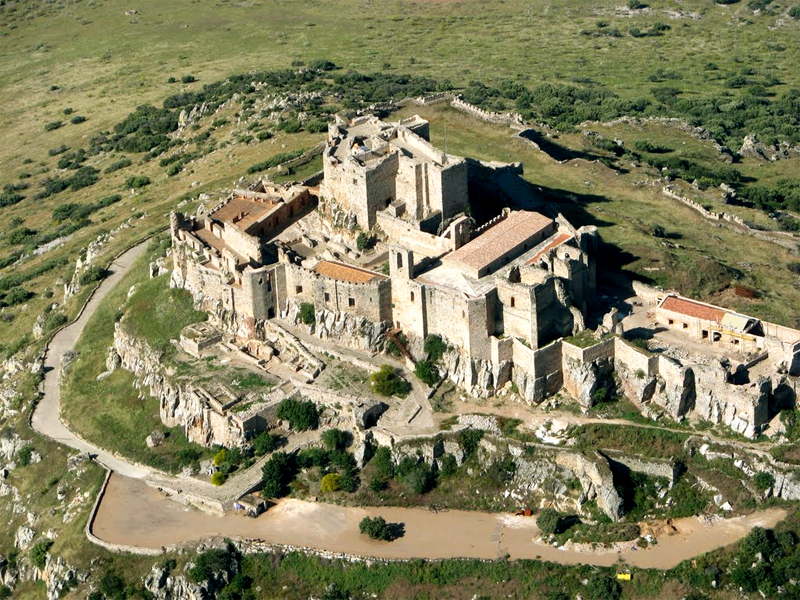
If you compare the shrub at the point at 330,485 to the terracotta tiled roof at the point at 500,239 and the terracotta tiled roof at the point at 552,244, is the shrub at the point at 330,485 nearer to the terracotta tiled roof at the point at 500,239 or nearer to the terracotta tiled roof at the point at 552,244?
the terracotta tiled roof at the point at 500,239

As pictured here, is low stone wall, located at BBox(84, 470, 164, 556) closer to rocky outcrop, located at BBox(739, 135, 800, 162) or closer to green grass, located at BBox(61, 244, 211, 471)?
green grass, located at BBox(61, 244, 211, 471)

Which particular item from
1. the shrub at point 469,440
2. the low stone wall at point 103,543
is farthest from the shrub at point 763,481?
the low stone wall at point 103,543

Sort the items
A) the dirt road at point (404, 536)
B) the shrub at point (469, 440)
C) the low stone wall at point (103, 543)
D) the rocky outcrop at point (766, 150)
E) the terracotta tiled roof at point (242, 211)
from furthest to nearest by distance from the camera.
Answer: the rocky outcrop at point (766, 150), the terracotta tiled roof at point (242, 211), the shrub at point (469, 440), the low stone wall at point (103, 543), the dirt road at point (404, 536)

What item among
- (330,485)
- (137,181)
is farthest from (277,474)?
(137,181)

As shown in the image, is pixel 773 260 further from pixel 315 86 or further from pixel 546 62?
Result: pixel 546 62

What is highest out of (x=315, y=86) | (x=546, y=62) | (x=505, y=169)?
(x=505, y=169)

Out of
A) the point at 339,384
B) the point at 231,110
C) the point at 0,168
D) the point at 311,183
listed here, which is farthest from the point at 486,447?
the point at 0,168

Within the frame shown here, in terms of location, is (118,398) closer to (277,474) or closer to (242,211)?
(242,211)
